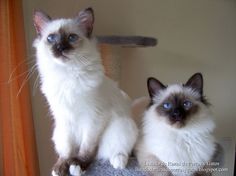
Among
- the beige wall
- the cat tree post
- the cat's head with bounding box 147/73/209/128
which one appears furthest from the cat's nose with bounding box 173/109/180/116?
the beige wall

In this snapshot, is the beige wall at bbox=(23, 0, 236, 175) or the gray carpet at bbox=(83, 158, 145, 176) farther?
the beige wall at bbox=(23, 0, 236, 175)

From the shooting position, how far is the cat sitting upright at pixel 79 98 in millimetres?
1144

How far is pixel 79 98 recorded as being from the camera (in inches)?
45.3

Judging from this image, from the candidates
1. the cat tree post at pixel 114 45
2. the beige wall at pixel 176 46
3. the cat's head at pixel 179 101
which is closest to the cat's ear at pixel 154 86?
the cat's head at pixel 179 101

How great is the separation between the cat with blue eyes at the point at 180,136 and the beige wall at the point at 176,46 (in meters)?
1.10

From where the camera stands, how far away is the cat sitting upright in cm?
114

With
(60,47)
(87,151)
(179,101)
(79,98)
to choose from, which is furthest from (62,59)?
(179,101)

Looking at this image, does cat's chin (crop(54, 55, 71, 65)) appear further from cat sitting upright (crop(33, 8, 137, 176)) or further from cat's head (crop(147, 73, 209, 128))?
cat's head (crop(147, 73, 209, 128))

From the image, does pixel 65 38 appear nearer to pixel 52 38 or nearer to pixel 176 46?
pixel 52 38

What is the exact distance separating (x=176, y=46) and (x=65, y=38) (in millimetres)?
1452

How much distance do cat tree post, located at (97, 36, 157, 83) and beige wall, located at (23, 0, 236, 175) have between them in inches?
12.7

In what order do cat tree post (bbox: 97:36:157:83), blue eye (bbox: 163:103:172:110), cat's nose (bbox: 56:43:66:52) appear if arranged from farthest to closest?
cat tree post (bbox: 97:36:157:83)
blue eye (bbox: 163:103:172:110)
cat's nose (bbox: 56:43:66:52)

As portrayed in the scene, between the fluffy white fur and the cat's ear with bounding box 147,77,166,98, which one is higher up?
the cat's ear with bounding box 147,77,166,98

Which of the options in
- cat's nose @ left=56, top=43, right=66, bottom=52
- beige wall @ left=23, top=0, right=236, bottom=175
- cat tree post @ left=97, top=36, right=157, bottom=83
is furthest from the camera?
beige wall @ left=23, top=0, right=236, bottom=175
